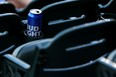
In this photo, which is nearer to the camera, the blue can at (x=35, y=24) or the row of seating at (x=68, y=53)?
the row of seating at (x=68, y=53)

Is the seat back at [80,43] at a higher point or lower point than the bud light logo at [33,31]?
higher

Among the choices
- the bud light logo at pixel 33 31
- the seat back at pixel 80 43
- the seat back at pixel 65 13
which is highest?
the seat back at pixel 80 43

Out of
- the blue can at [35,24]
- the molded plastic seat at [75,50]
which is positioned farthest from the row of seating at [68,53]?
the blue can at [35,24]

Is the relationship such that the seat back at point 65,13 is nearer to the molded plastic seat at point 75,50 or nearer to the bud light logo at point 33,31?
the bud light logo at point 33,31

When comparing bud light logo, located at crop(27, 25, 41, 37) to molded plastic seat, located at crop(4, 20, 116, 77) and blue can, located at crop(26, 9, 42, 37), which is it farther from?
molded plastic seat, located at crop(4, 20, 116, 77)

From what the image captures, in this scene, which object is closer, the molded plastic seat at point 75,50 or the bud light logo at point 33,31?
the molded plastic seat at point 75,50

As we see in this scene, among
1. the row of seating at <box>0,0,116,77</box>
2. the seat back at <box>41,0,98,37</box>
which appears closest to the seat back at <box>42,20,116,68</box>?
the row of seating at <box>0,0,116,77</box>

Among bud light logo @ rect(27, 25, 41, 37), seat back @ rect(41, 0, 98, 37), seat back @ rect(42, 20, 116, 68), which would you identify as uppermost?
seat back @ rect(42, 20, 116, 68)

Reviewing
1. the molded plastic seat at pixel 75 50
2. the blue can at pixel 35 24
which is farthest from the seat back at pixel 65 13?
the molded plastic seat at pixel 75 50

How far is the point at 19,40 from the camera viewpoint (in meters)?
2.04

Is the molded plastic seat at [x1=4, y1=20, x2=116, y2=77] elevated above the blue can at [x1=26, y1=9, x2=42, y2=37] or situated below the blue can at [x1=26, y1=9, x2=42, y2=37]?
above

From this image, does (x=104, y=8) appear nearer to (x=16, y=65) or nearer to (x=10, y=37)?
(x=10, y=37)

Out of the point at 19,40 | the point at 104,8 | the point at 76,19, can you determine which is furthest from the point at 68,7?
the point at 104,8

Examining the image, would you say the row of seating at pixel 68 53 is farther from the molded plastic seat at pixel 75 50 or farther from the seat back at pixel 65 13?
the seat back at pixel 65 13
